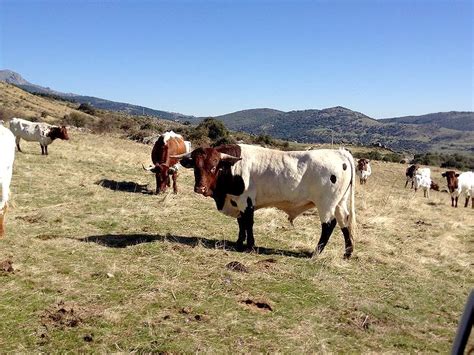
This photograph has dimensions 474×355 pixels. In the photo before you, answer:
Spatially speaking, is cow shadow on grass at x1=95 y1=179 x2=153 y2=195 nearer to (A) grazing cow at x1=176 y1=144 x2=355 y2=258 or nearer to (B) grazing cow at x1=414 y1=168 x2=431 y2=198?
(A) grazing cow at x1=176 y1=144 x2=355 y2=258

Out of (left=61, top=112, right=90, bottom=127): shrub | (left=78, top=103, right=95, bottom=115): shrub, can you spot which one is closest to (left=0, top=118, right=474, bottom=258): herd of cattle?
(left=61, top=112, right=90, bottom=127): shrub

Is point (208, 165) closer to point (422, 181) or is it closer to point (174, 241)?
point (174, 241)

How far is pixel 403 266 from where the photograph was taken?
907 cm

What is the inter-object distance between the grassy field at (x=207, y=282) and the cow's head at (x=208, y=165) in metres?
1.23

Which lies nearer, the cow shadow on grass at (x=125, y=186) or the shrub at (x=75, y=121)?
the cow shadow on grass at (x=125, y=186)

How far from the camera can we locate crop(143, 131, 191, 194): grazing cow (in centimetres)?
1483

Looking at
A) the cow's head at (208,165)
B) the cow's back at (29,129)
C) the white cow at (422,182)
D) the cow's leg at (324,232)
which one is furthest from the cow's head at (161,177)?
the white cow at (422,182)

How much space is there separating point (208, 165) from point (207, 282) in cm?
264

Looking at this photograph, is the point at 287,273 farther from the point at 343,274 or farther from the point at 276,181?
the point at 276,181

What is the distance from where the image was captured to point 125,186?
1560 cm

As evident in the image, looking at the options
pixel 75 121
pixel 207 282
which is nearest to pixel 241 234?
pixel 207 282

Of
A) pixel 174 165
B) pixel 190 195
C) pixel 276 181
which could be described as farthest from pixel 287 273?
pixel 174 165

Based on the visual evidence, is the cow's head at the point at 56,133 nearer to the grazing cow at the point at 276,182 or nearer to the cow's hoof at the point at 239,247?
the grazing cow at the point at 276,182

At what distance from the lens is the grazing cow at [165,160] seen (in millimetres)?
14828
